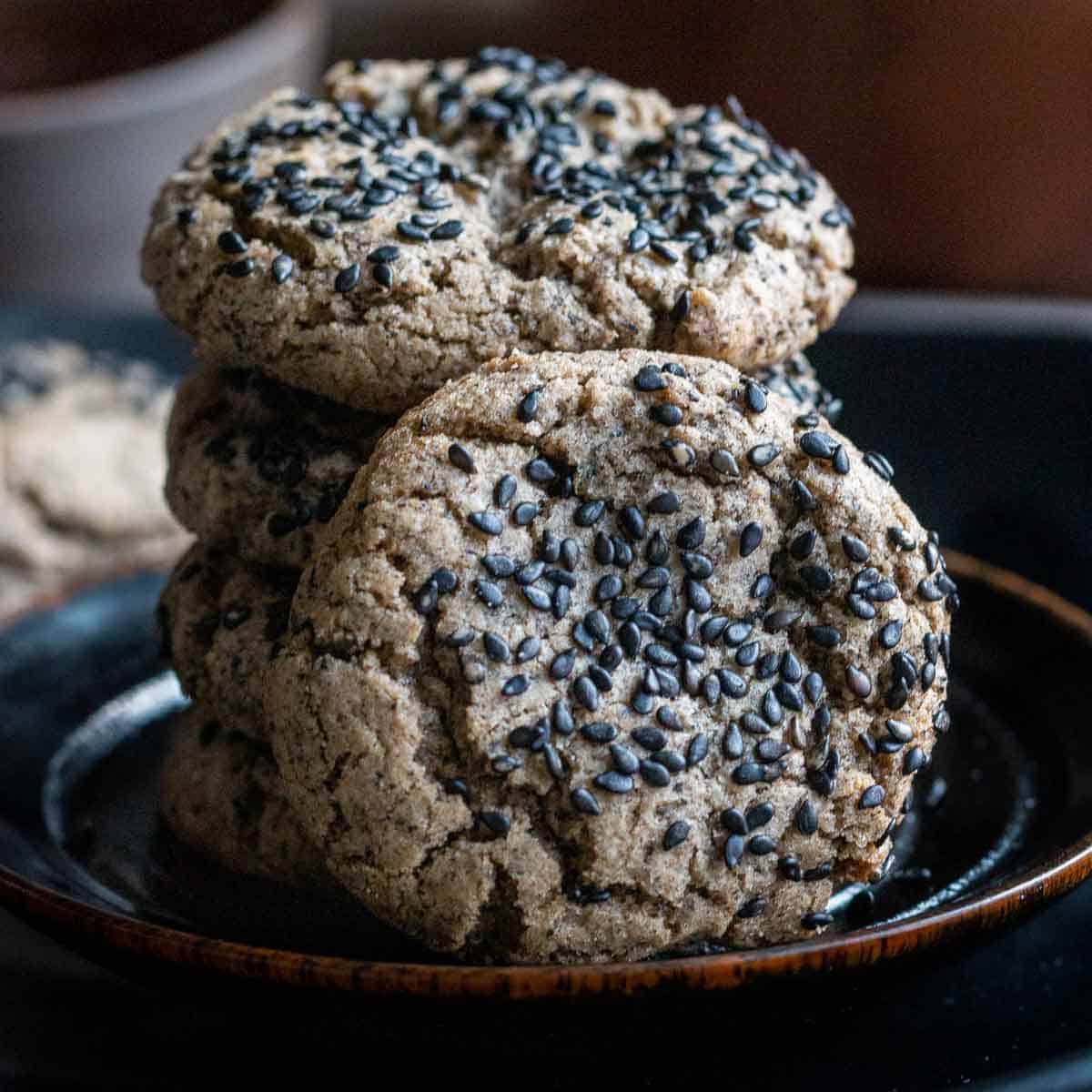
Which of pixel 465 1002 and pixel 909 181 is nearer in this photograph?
pixel 465 1002

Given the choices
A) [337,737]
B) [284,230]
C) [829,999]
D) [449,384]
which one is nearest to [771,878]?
[829,999]

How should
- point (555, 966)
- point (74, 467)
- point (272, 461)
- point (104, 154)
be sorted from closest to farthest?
point (555, 966)
point (272, 461)
point (74, 467)
point (104, 154)

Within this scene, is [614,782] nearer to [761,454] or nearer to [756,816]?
[756,816]

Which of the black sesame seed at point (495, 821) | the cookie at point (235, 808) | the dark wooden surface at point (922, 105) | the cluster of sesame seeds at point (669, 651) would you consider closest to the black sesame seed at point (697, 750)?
the cluster of sesame seeds at point (669, 651)

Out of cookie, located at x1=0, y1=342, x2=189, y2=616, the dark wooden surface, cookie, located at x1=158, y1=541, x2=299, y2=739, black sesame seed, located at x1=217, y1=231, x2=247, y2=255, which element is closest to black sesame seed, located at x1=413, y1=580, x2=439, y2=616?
cookie, located at x1=158, y1=541, x2=299, y2=739

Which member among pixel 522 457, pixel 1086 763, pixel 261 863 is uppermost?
pixel 522 457

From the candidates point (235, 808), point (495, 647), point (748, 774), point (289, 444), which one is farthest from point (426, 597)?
point (235, 808)

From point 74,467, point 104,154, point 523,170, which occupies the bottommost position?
point 74,467

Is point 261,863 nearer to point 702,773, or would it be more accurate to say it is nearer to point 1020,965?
point 702,773
